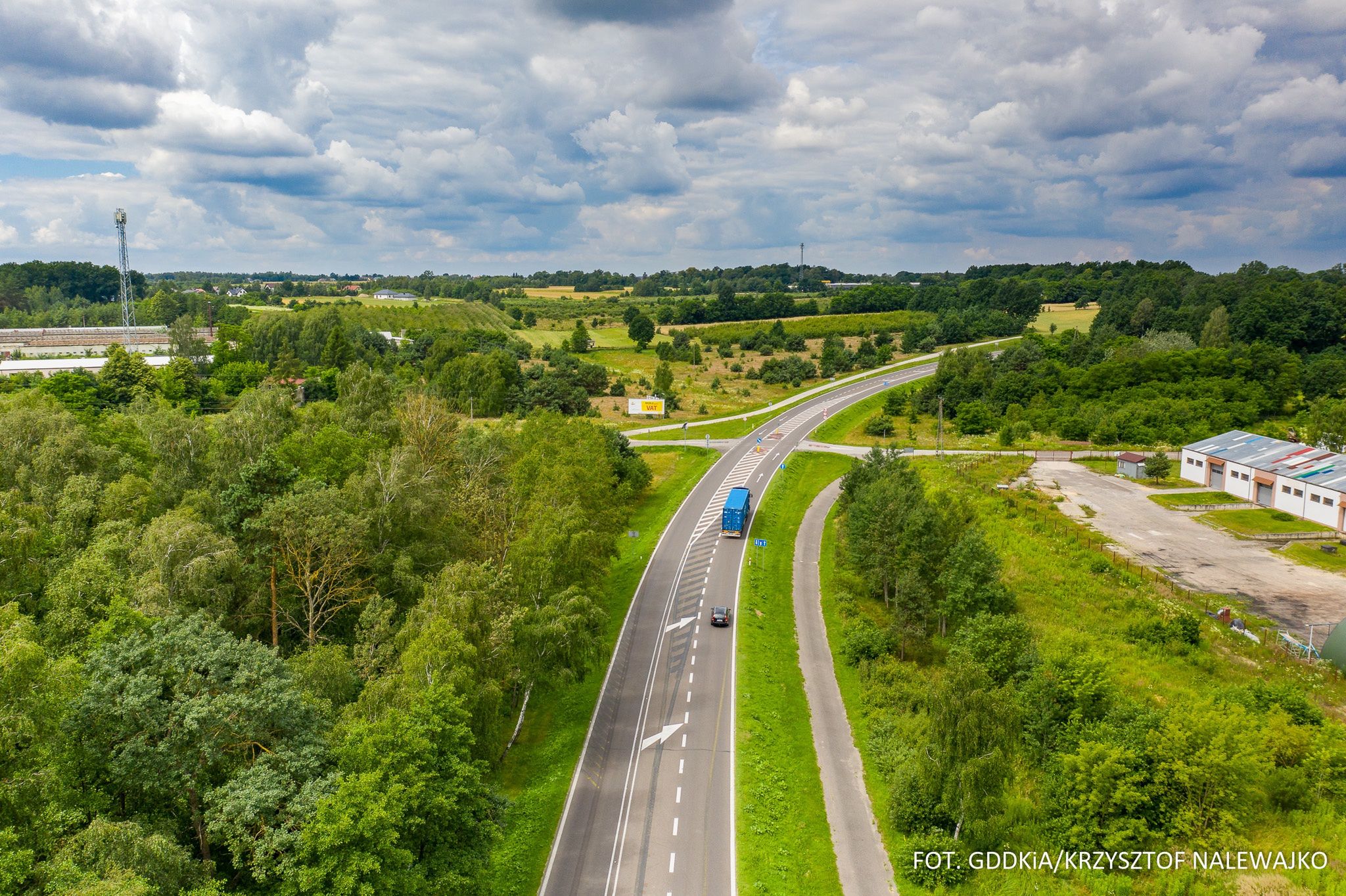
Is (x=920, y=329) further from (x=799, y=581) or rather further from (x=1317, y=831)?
(x=1317, y=831)

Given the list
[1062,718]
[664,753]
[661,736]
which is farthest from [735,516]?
[1062,718]

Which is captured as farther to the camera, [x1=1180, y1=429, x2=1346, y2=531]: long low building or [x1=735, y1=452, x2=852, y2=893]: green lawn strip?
[x1=1180, y1=429, x2=1346, y2=531]: long low building

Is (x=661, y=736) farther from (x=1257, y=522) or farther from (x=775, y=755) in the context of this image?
(x=1257, y=522)

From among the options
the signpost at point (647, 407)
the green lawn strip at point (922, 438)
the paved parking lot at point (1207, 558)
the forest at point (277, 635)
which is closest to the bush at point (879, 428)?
the green lawn strip at point (922, 438)

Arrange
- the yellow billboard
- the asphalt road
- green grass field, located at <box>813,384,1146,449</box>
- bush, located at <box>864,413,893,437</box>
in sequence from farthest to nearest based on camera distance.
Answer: the yellow billboard
bush, located at <box>864,413,893,437</box>
green grass field, located at <box>813,384,1146,449</box>
the asphalt road

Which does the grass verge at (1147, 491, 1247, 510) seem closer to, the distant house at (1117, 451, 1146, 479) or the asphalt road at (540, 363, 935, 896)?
the distant house at (1117, 451, 1146, 479)

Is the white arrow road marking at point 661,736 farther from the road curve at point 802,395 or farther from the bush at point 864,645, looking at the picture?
the road curve at point 802,395

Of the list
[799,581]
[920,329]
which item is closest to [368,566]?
[799,581]

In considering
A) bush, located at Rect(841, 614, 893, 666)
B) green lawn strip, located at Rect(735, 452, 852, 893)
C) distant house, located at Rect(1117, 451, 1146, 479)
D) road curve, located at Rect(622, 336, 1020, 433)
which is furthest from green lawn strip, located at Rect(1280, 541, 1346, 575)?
road curve, located at Rect(622, 336, 1020, 433)
